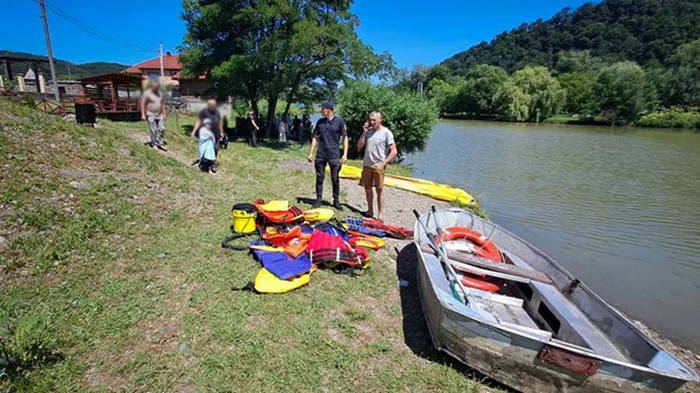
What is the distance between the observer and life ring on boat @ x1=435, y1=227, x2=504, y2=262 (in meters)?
6.04

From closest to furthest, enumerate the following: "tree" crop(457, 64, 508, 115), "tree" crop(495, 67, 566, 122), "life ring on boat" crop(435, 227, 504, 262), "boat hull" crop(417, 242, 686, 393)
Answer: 1. "boat hull" crop(417, 242, 686, 393)
2. "life ring on boat" crop(435, 227, 504, 262)
3. "tree" crop(495, 67, 566, 122)
4. "tree" crop(457, 64, 508, 115)

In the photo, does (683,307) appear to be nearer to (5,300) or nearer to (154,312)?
(154,312)

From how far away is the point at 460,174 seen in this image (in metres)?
18.6

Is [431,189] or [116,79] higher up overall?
[116,79]

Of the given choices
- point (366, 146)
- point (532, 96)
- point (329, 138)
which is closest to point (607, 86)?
point (532, 96)

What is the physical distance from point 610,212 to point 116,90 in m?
15.2

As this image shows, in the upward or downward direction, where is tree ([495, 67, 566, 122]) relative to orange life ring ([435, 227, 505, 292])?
upward

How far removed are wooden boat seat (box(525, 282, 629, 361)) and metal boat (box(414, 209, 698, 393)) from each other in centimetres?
1

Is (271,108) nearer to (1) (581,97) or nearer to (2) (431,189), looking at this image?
(2) (431,189)

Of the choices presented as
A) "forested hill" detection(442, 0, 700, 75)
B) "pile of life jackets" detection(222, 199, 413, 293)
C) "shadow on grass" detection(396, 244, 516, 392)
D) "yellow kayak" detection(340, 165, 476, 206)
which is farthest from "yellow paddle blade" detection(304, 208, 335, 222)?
"forested hill" detection(442, 0, 700, 75)

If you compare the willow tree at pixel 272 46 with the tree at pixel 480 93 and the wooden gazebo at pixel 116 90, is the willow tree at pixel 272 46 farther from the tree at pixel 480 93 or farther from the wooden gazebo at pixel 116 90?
the tree at pixel 480 93

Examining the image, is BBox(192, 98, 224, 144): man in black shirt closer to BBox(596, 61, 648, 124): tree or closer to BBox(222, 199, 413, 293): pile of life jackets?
BBox(222, 199, 413, 293): pile of life jackets

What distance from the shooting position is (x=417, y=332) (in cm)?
421

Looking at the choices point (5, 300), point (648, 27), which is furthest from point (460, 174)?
point (648, 27)
